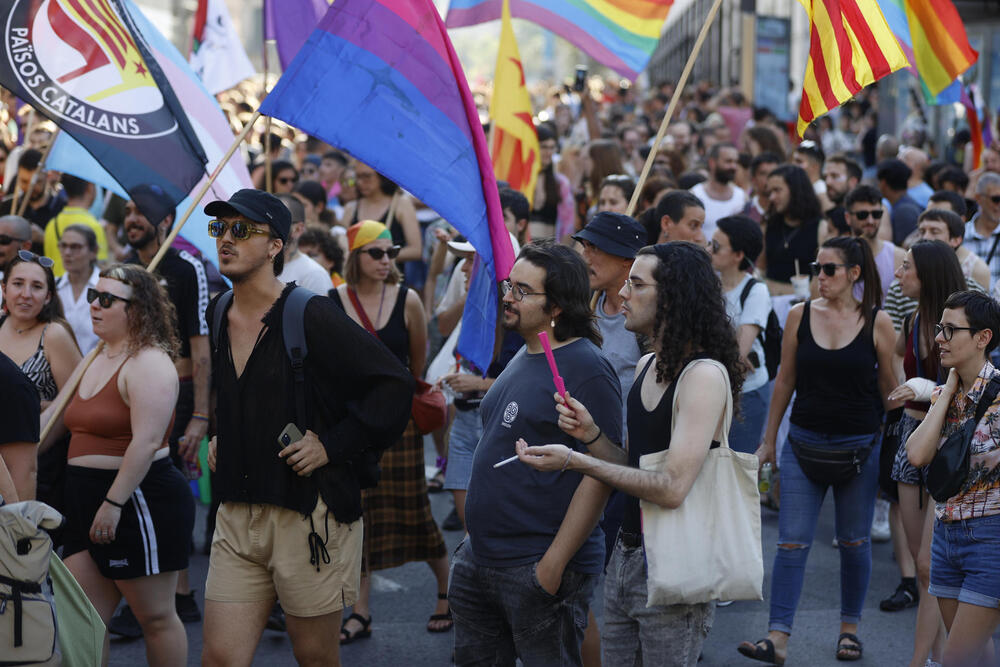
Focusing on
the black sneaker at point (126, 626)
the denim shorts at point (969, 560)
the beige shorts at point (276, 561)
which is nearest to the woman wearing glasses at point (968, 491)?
the denim shorts at point (969, 560)

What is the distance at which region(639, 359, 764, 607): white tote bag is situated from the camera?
141 inches

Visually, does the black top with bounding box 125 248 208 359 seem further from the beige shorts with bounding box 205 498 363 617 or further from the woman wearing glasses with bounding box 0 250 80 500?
the beige shorts with bounding box 205 498 363 617

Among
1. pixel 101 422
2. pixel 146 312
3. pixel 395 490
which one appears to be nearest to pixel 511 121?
pixel 395 490

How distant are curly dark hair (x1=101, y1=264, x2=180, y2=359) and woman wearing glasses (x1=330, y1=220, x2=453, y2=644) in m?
1.22

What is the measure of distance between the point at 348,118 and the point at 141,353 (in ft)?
4.20

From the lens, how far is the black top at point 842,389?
5.79 metres

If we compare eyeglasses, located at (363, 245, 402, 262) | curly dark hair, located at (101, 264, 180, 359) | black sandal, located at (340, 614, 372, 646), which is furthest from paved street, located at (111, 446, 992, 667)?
eyeglasses, located at (363, 245, 402, 262)

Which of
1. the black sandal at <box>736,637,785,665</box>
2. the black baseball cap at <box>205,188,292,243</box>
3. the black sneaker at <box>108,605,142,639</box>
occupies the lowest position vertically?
the black sneaker at <box>108,605,142,639</box>

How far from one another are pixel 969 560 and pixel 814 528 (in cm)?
128

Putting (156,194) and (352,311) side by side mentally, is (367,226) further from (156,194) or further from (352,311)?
(156,194)

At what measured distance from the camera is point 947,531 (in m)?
4.66

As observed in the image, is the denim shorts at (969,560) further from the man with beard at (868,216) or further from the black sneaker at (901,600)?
the man with beard at (868,216)

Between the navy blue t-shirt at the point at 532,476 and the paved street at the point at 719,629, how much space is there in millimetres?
1972

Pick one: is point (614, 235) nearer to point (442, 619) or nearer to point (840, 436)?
point (840, 436)
